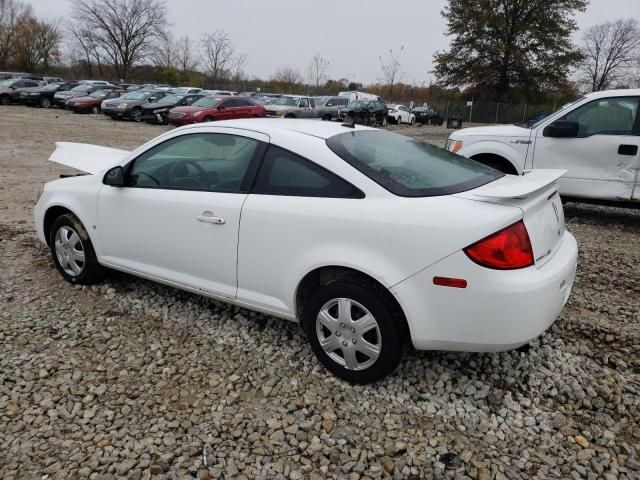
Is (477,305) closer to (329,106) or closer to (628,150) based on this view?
(628,150)

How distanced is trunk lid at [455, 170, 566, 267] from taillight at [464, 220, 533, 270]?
0.11m

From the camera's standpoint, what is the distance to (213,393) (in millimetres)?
2822

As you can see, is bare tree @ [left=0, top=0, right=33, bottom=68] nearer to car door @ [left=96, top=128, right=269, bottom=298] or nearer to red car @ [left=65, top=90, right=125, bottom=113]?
red car @ [left=65, top=90, right=125, bottom=113]

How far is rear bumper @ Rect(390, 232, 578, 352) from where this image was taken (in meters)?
2.42

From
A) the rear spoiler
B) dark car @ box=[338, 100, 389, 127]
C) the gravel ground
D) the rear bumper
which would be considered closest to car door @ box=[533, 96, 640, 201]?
the gravel ground

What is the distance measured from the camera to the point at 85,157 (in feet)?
17.0

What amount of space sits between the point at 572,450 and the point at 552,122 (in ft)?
17.0

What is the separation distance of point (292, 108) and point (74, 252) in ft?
67.5

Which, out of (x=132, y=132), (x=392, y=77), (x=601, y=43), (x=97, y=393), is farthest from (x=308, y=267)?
(x=601, y=43)

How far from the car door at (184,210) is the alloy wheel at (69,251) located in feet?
0.95

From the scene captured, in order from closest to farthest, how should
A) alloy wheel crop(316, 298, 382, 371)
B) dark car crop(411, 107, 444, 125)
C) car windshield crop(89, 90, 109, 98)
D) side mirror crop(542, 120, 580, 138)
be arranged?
alloy wheel crop(316, 298, 382, 371) < side mirror crop(542, 120, 580, 138) < car windshield crop(89, 90, 109, 98) < dark car crop(411, 107, 444, 125)

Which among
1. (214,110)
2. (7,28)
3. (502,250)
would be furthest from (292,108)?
(7,28)

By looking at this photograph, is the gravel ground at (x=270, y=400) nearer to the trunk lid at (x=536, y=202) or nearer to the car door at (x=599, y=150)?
the trunk lid at (x=536, y=202)

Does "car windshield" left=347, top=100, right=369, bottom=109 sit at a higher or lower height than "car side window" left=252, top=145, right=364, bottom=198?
higher
